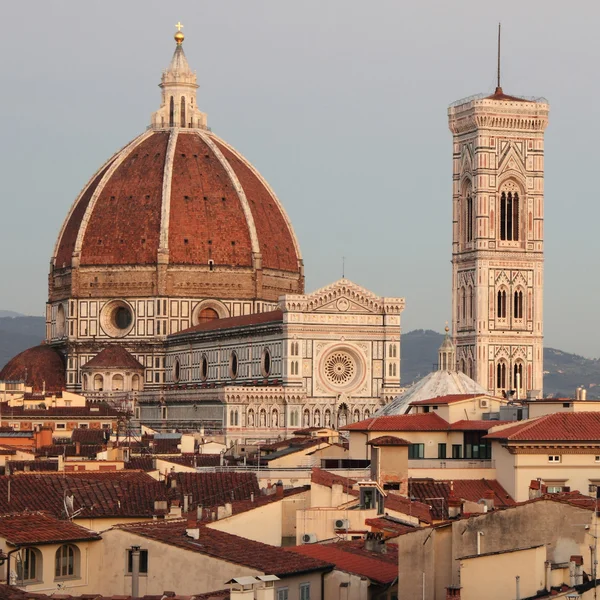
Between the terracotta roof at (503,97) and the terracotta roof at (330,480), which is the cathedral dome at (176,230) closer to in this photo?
the terracotta roof at (503,97)

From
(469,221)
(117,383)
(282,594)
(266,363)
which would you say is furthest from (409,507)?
(117,383)

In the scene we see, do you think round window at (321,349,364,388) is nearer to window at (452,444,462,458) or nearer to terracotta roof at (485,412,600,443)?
window at (452,444,462,458)

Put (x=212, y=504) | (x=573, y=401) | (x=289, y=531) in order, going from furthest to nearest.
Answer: (x=573, y=401), (x=212, y=504), (x=289, y=531)

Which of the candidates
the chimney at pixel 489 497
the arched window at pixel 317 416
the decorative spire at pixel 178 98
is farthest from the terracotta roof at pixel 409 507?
the decorative spire at pixel 178 98

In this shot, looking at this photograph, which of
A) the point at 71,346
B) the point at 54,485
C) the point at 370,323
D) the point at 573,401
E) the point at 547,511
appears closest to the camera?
the point at 547,511

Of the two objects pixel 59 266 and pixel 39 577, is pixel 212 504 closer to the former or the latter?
pixel 39 577

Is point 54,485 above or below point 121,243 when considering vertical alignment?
below

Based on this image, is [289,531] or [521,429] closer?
[289,531]

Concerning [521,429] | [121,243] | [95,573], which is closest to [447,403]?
[521,429]
